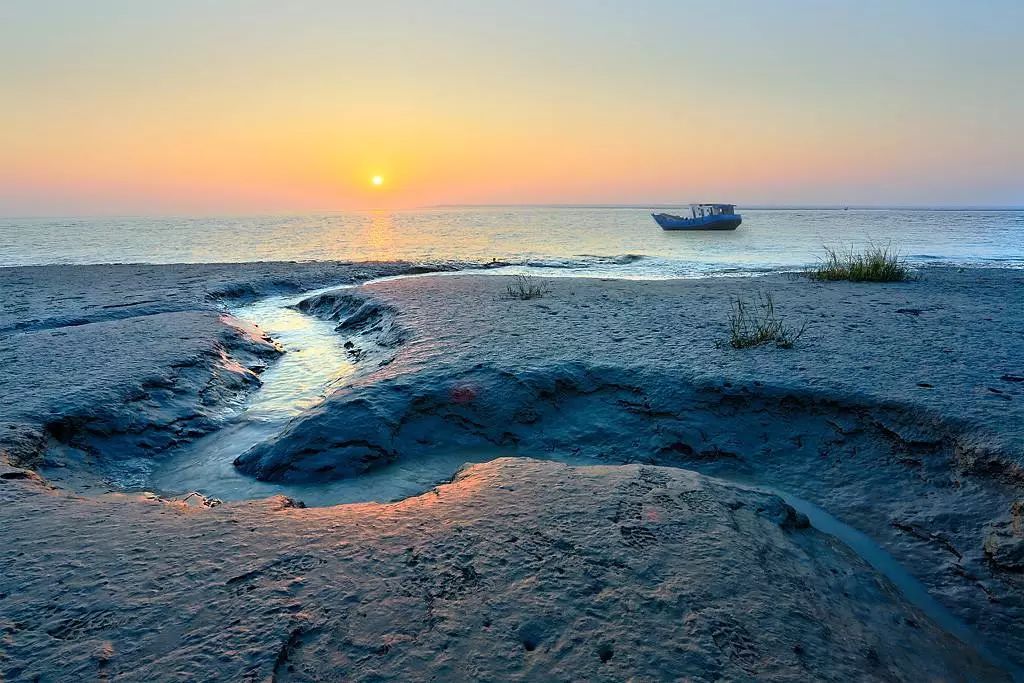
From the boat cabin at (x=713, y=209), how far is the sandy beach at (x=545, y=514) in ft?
129

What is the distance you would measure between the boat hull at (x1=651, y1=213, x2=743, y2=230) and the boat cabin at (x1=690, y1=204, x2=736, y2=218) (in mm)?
578

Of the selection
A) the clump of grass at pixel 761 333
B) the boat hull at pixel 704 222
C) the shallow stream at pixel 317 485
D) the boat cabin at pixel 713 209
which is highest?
the boat cabin at pixel 713 209

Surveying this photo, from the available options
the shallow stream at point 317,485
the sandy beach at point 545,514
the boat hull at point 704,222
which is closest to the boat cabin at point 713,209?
the boat hull at point 704,222

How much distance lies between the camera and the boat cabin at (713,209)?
43.8 metres

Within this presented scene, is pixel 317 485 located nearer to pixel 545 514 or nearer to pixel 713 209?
pixel 545 514

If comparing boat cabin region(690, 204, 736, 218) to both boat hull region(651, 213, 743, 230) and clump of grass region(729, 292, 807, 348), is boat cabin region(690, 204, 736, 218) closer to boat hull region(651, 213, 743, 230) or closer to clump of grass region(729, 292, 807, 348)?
boat hull region(651, 213, 743, 230)

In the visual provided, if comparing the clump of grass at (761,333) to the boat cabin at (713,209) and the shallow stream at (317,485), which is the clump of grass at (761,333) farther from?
the boat cabin at (713,209)

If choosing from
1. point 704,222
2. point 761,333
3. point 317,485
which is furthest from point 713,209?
point 317,485

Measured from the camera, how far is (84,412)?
4.82 metres

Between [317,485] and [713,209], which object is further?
[713,209]

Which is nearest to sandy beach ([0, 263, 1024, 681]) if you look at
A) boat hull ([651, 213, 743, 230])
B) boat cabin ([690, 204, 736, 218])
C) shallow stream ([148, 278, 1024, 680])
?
shallow stream ([148, 278, 1024, 680])

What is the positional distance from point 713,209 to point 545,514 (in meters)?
45.8

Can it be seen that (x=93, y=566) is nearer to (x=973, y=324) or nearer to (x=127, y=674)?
(x=127, y=674)

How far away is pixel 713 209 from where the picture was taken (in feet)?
145
